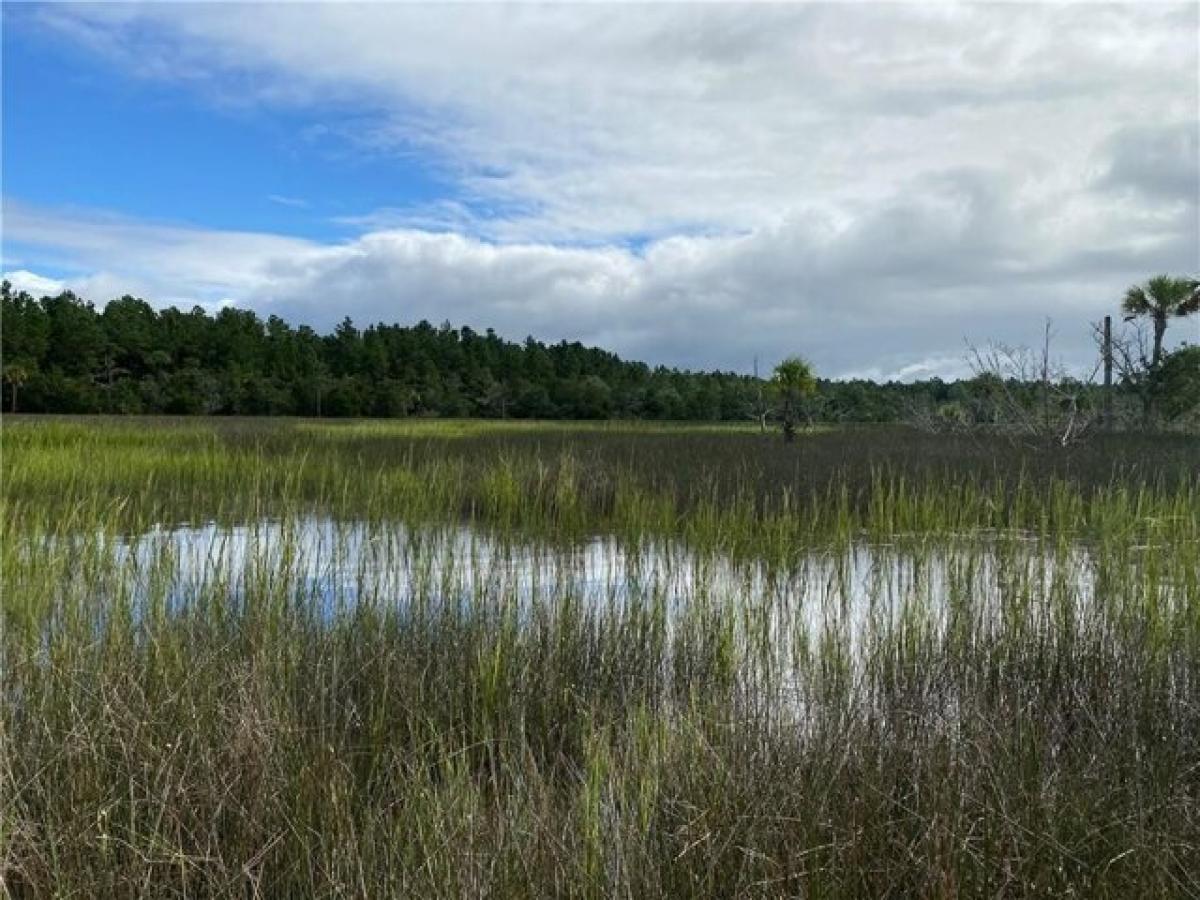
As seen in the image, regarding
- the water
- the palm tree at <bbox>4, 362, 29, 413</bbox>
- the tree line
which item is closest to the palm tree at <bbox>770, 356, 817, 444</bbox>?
the tree line

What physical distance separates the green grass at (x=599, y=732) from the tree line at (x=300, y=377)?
27.5 m

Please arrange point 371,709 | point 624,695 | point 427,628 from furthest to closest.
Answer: point 427,628 < point 624,695 < point 371,709

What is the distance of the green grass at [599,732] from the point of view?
2.57 metres

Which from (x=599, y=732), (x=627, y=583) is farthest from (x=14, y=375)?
(x=599, y=732)

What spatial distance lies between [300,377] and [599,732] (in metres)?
55.0

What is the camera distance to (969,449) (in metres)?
17.7

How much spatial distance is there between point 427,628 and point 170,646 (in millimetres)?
1356

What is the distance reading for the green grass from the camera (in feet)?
8.44

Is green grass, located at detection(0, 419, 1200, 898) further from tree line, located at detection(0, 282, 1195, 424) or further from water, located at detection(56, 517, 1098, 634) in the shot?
tree line, located at detection(0, 282, 1195, 424)

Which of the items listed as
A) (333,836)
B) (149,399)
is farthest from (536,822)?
(149,399)

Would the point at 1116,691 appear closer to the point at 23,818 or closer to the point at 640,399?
the point at 23,818

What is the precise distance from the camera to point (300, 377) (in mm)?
55250

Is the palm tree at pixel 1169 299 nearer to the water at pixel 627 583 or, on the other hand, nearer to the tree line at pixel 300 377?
the tree line at pixel 300 377

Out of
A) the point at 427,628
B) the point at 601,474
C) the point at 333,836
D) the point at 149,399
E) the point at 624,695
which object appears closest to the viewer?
the point at 333,836
